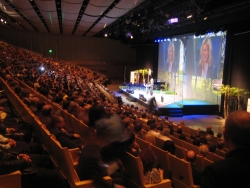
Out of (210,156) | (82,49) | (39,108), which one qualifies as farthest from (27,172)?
(82,49)

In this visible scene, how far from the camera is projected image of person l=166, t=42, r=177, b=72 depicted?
54.9ft

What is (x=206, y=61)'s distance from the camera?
43.2ft

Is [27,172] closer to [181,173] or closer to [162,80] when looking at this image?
[181,173]

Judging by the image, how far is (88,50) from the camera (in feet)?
85.0

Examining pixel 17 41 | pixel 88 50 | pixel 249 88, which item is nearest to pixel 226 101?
pixel 249 88

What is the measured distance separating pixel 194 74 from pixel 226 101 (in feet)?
11.2

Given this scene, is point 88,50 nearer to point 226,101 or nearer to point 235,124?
point 226,101

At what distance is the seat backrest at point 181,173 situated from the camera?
Answer: 2.98 metres

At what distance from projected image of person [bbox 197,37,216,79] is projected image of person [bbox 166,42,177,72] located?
3061 millimetres

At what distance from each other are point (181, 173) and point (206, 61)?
35.7 ft

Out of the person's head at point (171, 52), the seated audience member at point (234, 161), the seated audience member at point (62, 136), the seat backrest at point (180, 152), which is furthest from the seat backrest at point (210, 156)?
the person's head at point (171, 52)

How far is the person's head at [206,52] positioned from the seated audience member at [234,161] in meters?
12.3

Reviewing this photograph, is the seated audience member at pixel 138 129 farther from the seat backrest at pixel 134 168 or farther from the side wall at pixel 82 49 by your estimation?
the side wall at pixel 82 49

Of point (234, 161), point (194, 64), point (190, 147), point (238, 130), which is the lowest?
point (190, 147)
